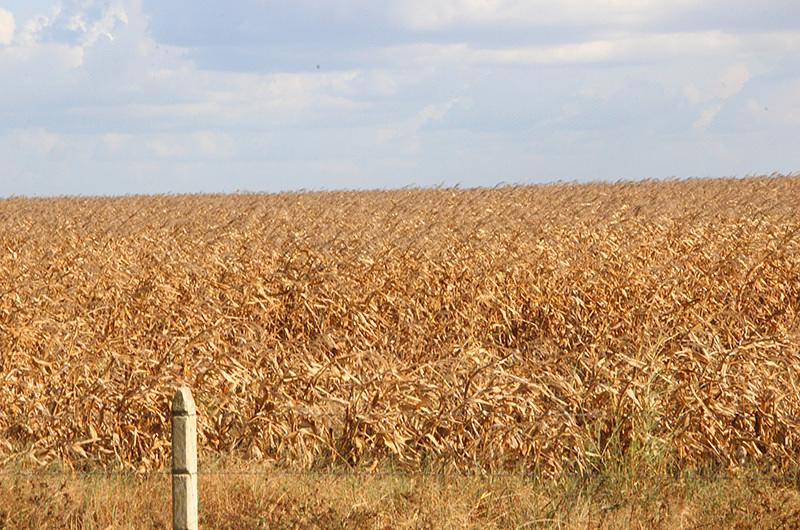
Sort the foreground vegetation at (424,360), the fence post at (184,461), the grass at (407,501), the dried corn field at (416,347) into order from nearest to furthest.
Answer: the fence post at (184,461) → the grass at (407,501) → the foreground vegetation at (424,360) → the dried corn field at (416,347)

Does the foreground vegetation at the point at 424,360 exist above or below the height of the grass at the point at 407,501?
above

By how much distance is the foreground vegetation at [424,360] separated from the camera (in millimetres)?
7309

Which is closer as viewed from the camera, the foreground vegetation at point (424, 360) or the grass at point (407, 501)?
the grass at point (407, 501)

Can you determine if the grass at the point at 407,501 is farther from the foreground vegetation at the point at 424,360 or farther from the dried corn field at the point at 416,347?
the dried corn field at the point at 416,347

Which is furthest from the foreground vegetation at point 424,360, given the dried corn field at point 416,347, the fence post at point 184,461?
the fence post at point 184,461

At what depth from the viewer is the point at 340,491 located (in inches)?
264

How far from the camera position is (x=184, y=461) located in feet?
17.8

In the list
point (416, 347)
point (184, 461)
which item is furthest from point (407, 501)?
point (416, 347)

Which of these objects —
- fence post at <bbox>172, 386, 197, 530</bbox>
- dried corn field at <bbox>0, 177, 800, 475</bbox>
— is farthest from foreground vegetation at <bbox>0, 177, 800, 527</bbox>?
fence post at <bbox>172, 386, 197, 530</bbox>

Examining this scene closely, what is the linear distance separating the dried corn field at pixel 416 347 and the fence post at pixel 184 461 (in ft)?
6.46

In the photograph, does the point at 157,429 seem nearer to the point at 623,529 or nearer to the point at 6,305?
the point at 623,529

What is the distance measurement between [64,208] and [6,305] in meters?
29.9

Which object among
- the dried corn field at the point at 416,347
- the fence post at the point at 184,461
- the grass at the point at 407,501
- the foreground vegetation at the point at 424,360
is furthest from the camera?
the dried corn field at the point at 416,347

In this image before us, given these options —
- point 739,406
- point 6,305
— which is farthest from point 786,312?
Result: point 6,305
